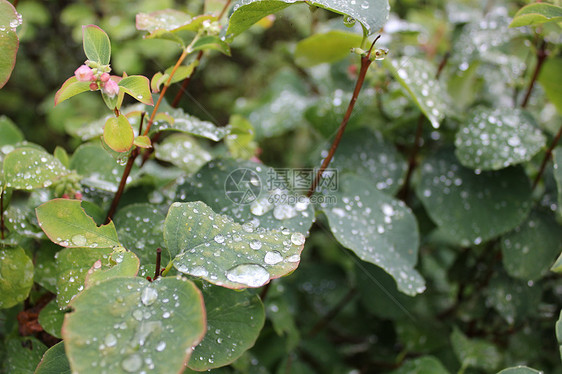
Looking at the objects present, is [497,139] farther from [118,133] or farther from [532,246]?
[118,133]

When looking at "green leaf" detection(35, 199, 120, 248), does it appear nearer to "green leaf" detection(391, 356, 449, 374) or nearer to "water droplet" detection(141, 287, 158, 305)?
"water droplet" detection(141, 287, 158, 305)

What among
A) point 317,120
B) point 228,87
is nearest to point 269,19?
point 317,120

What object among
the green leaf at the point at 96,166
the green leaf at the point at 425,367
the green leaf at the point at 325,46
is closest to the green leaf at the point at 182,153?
the green leaf at the point at 96,166

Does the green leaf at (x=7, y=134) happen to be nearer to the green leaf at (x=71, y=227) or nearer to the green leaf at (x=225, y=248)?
the green leaf at (x=71, y=227)

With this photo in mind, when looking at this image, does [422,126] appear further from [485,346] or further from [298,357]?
[298,357]

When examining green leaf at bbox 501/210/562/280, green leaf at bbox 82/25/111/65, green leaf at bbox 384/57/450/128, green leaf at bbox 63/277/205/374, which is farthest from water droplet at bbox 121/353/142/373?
green leaf at bbox 501/210/562/280
